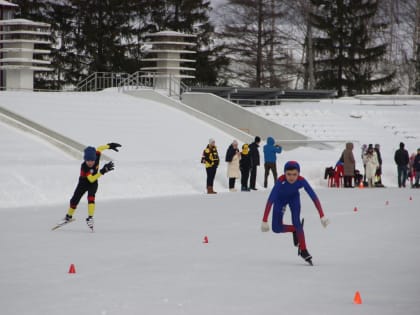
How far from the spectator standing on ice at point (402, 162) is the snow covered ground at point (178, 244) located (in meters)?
1.36

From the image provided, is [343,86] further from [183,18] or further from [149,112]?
[149,112]

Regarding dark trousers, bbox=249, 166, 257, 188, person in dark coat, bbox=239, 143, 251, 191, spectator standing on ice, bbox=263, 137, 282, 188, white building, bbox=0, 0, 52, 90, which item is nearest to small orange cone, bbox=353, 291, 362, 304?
person in dark coat, bbox=239, 143, 251, 191

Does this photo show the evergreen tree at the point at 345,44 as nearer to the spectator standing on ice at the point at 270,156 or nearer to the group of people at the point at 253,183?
the spectator standing on ice at the point at 270,156

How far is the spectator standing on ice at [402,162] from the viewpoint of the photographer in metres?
31.0

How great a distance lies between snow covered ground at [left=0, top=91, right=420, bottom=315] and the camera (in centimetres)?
1019

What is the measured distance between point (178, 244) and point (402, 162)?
1728 cm

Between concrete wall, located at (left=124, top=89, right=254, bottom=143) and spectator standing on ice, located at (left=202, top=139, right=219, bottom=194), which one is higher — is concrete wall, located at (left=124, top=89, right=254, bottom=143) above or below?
above

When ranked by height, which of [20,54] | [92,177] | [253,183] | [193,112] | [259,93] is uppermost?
[20,54]

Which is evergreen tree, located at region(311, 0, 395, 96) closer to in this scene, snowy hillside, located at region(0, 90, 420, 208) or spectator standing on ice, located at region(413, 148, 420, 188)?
snowy hillside, located at region(0, 90, 420, 208)

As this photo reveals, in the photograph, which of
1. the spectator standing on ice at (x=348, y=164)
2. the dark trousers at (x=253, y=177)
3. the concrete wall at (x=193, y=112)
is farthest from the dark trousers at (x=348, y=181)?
the concrete wall at (x=193, y=112)

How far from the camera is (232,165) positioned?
28.1 meters

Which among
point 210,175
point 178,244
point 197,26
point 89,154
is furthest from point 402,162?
point 197,26

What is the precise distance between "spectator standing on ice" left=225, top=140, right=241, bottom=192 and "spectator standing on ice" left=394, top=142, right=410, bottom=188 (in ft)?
18.1

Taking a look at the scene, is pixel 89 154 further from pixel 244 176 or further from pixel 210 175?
pixel 244 176
